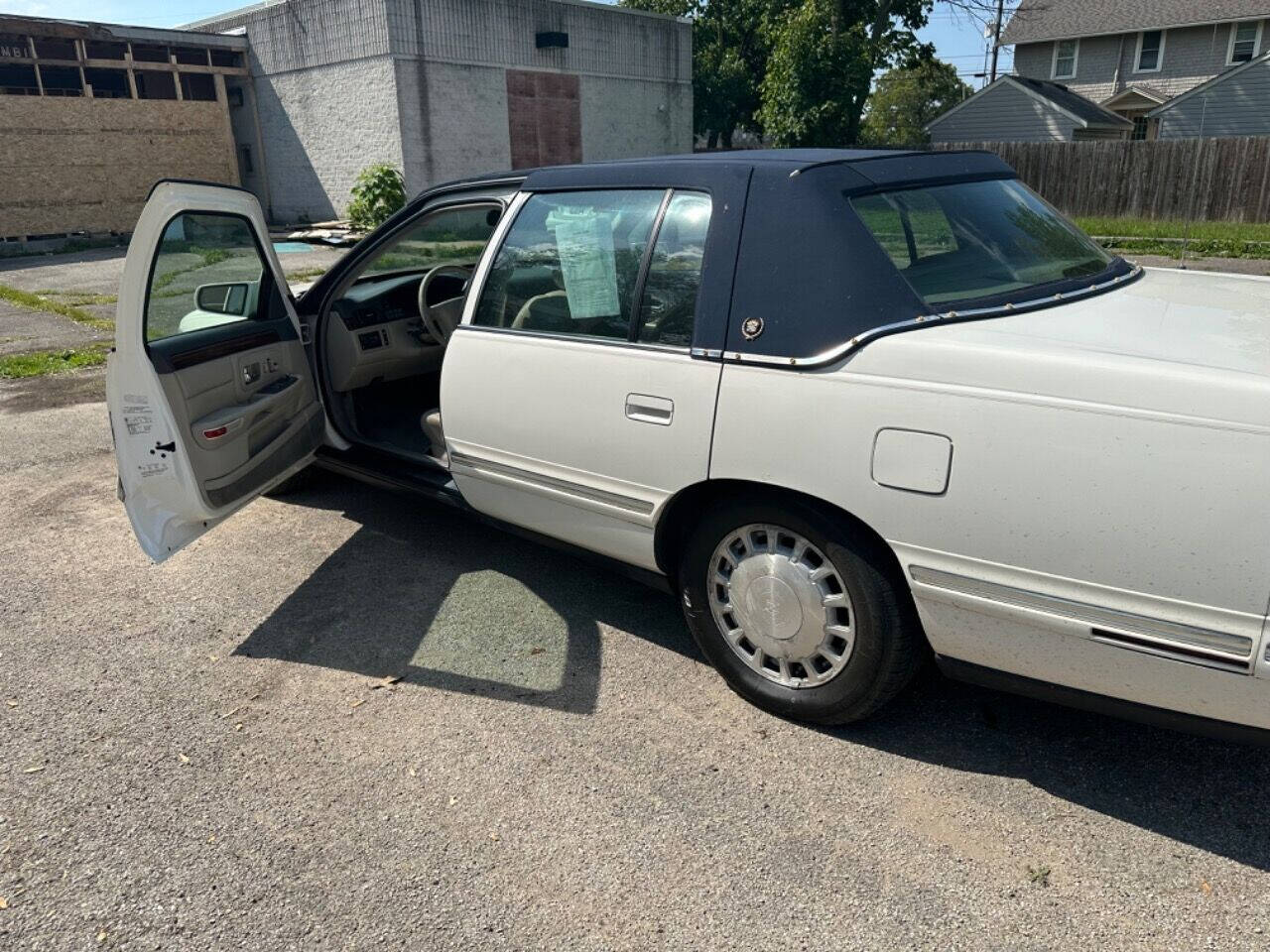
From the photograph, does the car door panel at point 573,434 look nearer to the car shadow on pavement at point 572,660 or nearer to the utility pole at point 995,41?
the car shadow on pavement at point 572,660

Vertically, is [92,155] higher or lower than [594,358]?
higher

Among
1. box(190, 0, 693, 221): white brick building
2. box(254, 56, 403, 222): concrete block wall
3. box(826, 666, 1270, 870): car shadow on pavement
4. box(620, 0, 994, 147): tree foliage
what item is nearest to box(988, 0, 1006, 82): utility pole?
box(620, 0, 994, 147): tree foliage

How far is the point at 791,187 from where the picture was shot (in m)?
2.99

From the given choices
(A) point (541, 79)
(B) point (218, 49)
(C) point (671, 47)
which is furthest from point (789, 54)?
(B) point (218, 49)

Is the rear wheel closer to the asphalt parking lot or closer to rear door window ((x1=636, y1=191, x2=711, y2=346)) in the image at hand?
the asphalt parking lot

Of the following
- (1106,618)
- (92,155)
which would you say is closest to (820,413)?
(1106,618)

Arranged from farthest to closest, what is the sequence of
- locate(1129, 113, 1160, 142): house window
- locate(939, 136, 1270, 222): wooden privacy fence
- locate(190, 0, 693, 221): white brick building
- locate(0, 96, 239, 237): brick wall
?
locate(1129, 113, 1160, 142): house window
locate(190, 0, 693, 221): white brick building
locate(0, 96, 239, 237): brick wall
locate(939, 136, 1270, 222): wooden privacy fence

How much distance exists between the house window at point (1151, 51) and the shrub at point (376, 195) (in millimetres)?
27113

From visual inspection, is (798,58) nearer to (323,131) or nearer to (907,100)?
(323,131)

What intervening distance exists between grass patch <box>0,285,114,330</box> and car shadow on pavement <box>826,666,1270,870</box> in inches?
437

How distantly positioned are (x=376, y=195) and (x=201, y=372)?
19.0m

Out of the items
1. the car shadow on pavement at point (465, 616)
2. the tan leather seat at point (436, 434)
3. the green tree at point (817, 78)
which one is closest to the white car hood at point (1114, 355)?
the car shadow on pavement at point (465, 616)

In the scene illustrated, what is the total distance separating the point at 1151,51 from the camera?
33688 millimetres

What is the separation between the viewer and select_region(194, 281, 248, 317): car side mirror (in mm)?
4324
